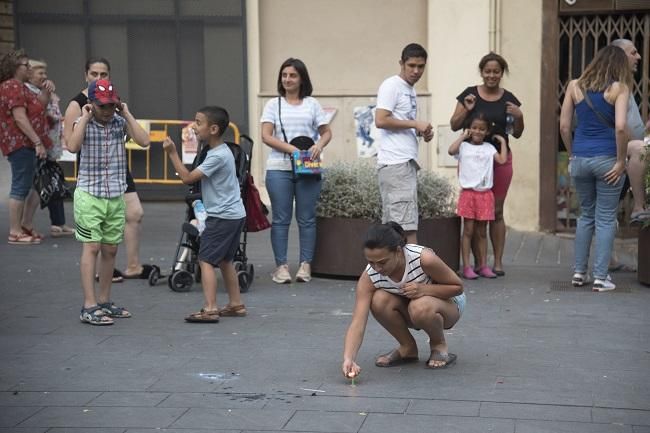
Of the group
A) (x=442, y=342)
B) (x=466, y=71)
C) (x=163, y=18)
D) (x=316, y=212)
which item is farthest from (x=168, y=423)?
(x=163, y=18)

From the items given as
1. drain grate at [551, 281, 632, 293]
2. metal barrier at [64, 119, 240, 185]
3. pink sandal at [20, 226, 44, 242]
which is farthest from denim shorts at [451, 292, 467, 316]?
metal barrier at [64, 119, 240, 185]

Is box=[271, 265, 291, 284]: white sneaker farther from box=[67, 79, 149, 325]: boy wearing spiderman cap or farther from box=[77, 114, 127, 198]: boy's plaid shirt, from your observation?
box=[77, 114, 127, 198]: boy's plaid shirt

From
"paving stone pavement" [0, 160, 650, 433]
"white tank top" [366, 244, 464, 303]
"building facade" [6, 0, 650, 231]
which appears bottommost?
"paving stone pavement" [0, 160, 650, 433]

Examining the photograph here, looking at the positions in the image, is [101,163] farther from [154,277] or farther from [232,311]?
[154,277]

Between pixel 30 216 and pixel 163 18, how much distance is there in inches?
137

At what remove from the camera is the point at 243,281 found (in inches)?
348

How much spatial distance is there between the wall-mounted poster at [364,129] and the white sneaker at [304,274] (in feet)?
13.4

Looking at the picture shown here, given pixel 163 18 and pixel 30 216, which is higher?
pixel 163 18

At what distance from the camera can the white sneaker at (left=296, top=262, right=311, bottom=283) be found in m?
9.25

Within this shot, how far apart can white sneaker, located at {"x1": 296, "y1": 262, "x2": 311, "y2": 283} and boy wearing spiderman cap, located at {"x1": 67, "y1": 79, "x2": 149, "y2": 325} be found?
185 centimetres

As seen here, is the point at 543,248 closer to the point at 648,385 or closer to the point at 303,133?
the point at 303,133

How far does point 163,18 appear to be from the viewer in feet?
44.5

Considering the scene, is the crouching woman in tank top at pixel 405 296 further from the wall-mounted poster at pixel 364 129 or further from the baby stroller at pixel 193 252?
the wall-mounted poster at pixel 364 129

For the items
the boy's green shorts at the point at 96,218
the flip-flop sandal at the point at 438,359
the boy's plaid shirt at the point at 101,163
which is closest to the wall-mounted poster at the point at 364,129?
the boy's plaid shirt at the point at 101,163
